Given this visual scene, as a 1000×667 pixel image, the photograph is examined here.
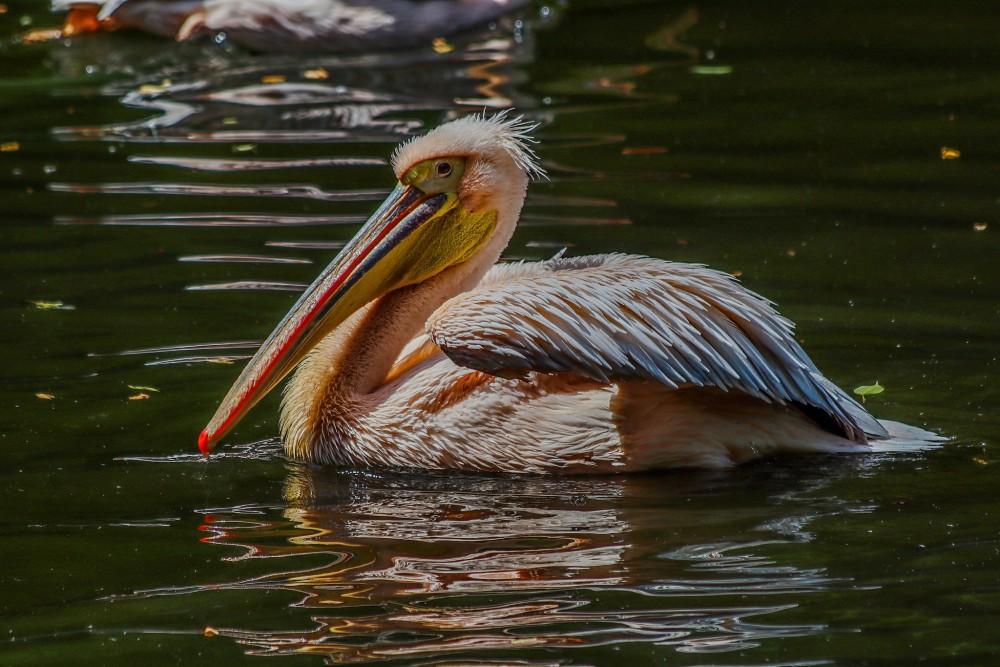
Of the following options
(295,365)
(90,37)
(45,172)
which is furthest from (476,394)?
(90,37)

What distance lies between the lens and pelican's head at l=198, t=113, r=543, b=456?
15.2 feet

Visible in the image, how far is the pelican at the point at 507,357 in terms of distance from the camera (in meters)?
4.22

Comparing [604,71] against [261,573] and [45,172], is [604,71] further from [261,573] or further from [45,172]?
[261,573]

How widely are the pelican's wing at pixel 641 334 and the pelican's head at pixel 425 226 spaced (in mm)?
375

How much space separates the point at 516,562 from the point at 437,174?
4.70ft

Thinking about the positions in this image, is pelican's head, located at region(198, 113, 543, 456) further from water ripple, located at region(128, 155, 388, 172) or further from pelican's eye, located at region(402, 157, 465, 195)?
water ripple, located at region(128, 155, 388, 172)

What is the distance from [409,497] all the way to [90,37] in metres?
6.70

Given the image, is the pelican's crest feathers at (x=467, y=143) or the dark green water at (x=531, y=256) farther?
the pelican's crest feathers at (x=467, y=143)

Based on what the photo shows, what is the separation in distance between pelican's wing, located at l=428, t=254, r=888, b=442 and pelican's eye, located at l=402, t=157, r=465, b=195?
1.41 ft

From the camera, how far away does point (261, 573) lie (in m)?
3.71

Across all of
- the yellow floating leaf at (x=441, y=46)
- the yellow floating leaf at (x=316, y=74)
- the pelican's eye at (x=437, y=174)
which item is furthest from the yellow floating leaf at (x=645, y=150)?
the pelican's eye at (x=437, y=174)

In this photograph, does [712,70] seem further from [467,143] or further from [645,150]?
[467,143]

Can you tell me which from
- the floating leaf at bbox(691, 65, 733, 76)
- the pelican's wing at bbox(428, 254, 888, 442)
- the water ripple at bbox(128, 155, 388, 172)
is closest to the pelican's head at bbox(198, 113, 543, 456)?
the pelican's wing at bbox(428, 254, 888, 442)

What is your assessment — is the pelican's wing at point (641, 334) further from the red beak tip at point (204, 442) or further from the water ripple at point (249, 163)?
the water ripple at point (249, 163)
